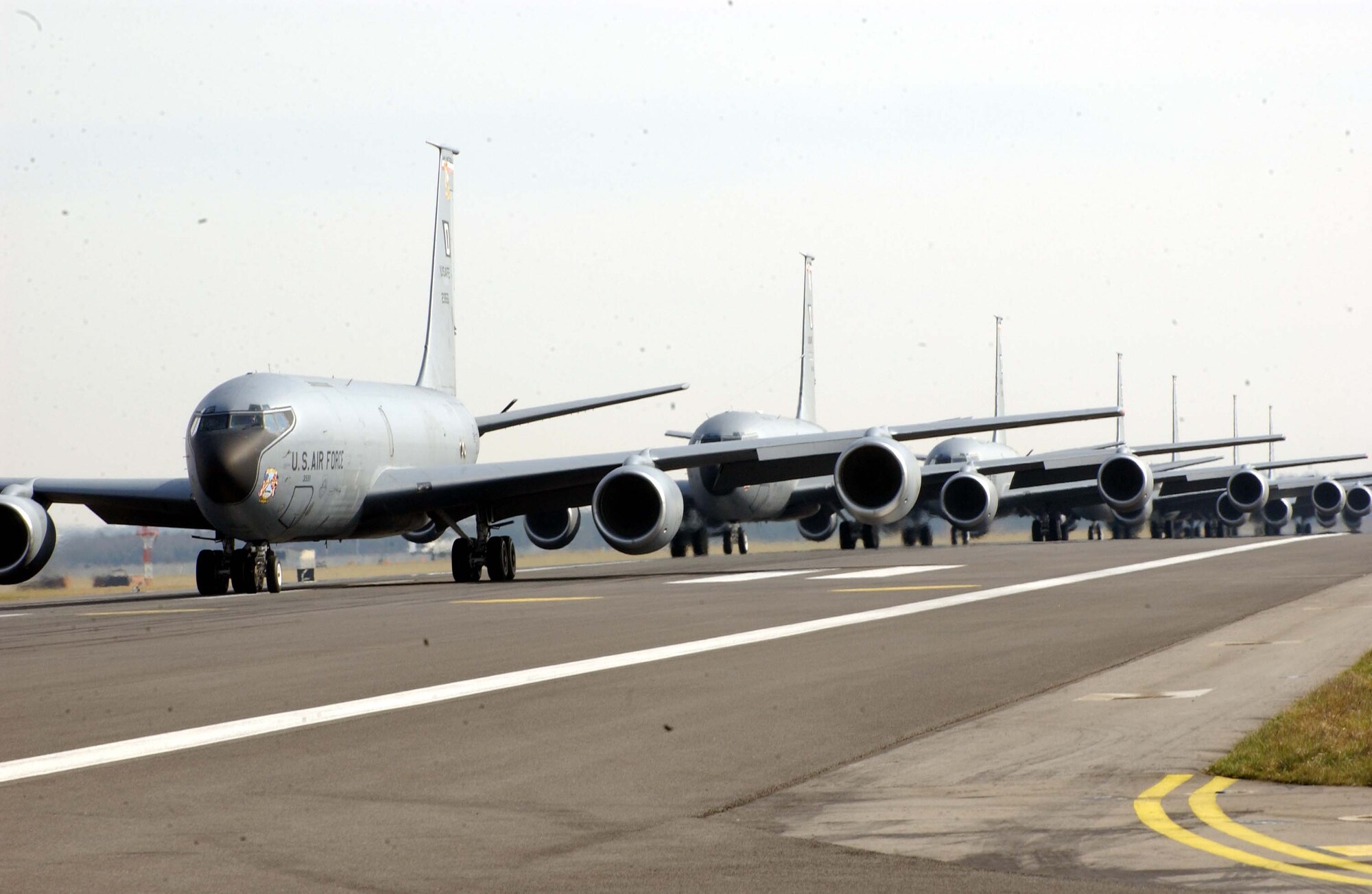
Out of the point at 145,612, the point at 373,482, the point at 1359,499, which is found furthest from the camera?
the point at 1359,499

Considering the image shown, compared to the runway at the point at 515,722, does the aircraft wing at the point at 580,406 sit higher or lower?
higher

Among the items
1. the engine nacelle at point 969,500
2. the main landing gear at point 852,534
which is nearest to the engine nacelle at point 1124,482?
the engine nacelle at point 969,500

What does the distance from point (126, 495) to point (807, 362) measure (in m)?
32.5

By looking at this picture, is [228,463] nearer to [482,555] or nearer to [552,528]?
[482,555]

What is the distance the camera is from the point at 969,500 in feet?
162

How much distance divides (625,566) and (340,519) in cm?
1196

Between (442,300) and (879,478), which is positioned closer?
(879,478)

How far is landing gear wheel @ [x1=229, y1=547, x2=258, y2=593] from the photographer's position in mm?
28438

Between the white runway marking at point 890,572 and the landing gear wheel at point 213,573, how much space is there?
10182 mm

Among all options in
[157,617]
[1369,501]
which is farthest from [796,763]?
[1369,501]

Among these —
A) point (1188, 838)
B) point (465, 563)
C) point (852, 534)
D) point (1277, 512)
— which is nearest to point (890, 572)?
point (465, 563)

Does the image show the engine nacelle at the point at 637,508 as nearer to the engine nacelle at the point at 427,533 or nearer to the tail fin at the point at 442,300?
the engine nacelle at the point at 427,533

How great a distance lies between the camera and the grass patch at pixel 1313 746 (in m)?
7.29

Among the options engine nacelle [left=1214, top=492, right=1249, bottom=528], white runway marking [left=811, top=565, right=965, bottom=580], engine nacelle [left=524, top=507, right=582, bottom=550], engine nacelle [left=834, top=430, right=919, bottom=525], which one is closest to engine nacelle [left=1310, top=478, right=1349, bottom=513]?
engine nacelle [left=1214, top=492, right=1249, bottom=528]
